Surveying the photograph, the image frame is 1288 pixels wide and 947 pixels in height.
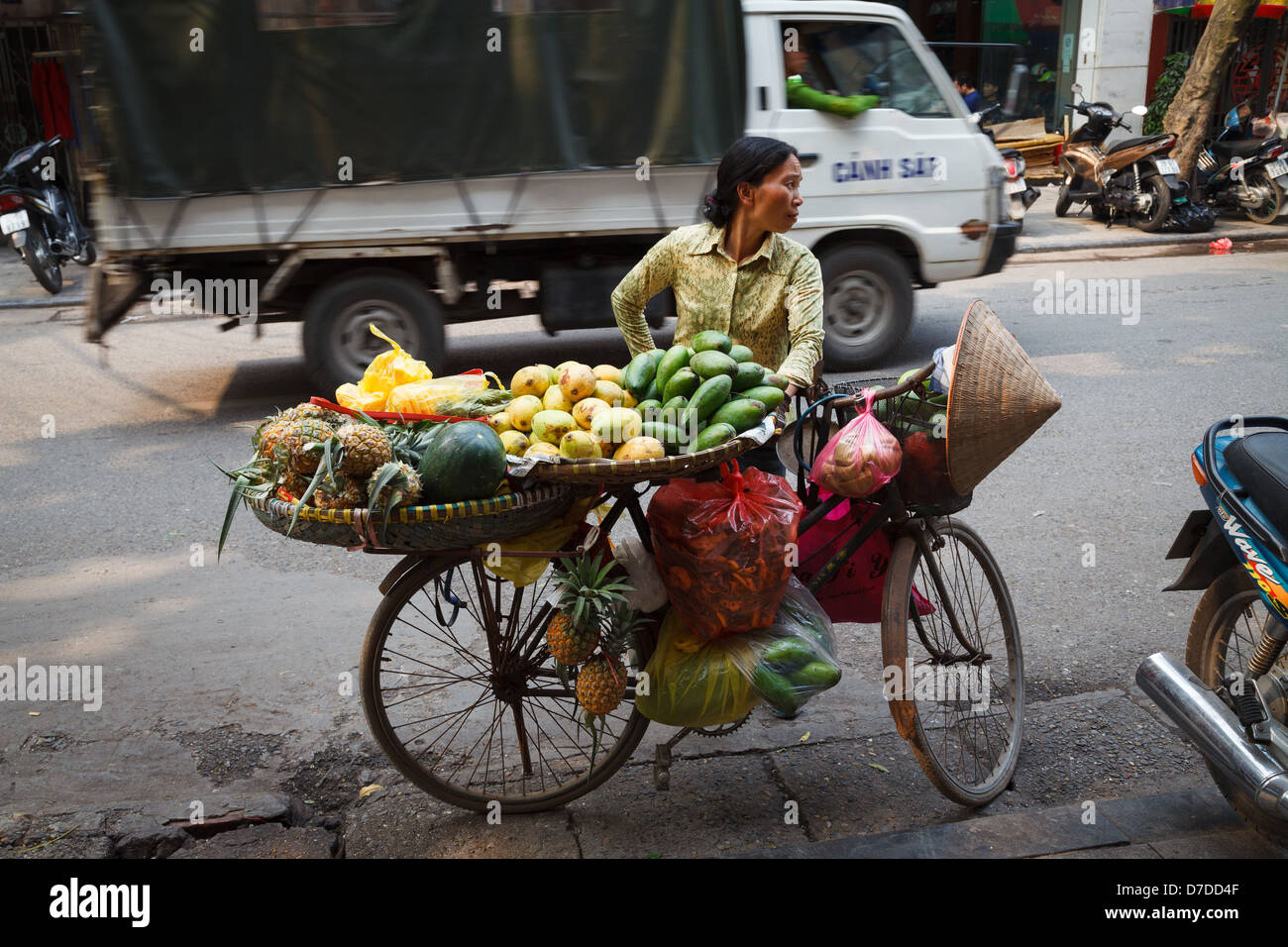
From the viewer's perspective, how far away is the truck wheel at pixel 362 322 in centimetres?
645

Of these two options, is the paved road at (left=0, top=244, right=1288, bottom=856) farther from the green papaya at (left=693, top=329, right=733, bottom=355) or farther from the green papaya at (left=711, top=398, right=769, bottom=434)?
the green papaya at (left=693, top=329, right=733, bottom=355)

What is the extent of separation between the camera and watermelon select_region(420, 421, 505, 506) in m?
2.27

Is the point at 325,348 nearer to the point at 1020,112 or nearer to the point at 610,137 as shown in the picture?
the point at 610,137

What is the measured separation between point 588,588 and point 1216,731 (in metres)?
1.52

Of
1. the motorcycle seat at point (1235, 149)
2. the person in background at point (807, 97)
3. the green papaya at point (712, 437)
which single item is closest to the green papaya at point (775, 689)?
the green papaya at point (712, 437)

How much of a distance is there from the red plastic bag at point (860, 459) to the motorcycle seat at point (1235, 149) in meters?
12.5

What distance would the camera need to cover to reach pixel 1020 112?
16891 millimetres

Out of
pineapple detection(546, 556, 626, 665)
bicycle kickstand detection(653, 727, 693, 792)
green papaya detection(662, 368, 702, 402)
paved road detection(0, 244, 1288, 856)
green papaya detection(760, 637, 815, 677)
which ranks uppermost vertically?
green papaya detection(662, 368, 702, 402)

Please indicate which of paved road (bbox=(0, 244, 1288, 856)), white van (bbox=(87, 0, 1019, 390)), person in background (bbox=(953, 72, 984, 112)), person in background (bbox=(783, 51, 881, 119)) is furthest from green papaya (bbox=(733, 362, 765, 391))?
person in background (bbox=(953, 72, 984, 112))

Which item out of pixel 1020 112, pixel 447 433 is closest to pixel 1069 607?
pixel 447 433

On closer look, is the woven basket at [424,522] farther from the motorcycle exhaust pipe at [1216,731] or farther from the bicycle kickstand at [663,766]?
the motorcycle exhaust pipe at [1216,731]

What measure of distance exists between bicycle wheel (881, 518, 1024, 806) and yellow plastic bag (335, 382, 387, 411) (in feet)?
4.53

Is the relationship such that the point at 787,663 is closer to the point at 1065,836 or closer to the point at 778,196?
the point at 1065,836
